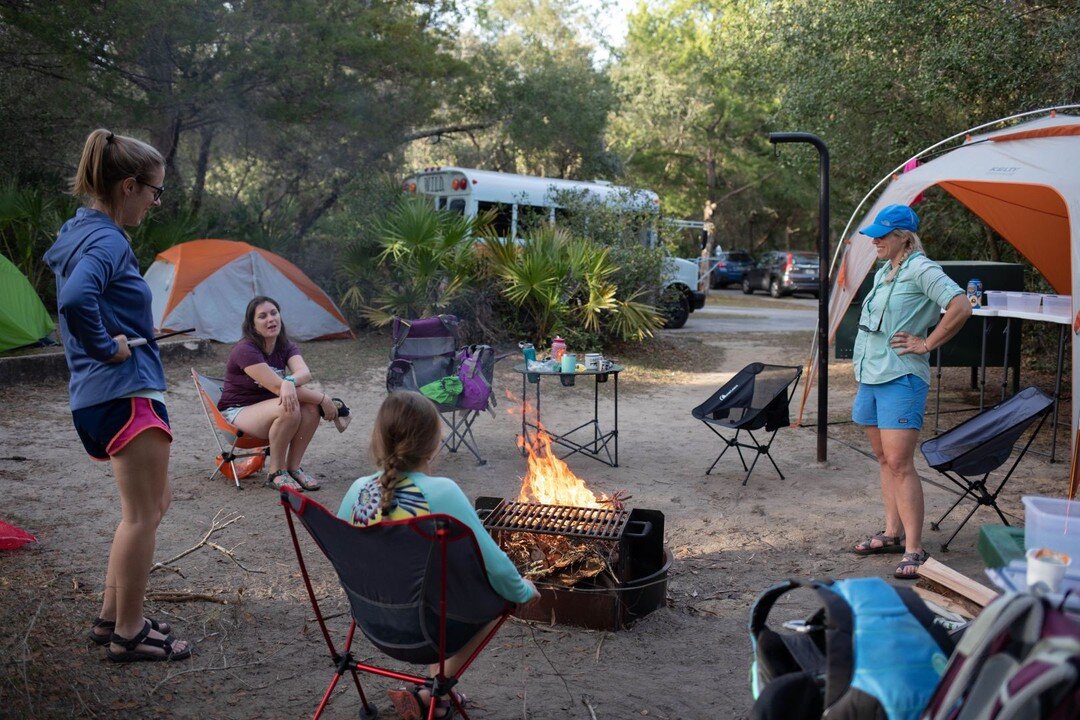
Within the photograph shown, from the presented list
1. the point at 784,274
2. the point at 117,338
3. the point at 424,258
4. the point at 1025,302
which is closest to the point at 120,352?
the point at 117,338

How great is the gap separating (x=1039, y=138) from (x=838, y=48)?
578cm

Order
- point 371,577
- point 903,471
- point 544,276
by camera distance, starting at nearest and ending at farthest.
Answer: point 371,577 < point 903,471 < point 544,276

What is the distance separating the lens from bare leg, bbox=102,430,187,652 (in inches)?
113

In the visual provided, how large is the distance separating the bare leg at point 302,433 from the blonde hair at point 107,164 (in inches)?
101

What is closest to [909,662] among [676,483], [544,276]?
[676,483]

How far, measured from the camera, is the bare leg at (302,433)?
210 inches

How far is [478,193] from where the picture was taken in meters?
13.3

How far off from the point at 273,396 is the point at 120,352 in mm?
2646

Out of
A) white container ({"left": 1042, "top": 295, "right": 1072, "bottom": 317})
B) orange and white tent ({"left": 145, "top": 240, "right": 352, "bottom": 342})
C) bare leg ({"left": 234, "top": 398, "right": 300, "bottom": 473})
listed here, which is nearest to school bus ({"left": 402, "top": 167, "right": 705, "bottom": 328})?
orange and white tent ({"left": 145, "top": 240, "right": 352, "bottom": 342})

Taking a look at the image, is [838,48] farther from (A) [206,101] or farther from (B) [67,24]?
(B) [67,24]

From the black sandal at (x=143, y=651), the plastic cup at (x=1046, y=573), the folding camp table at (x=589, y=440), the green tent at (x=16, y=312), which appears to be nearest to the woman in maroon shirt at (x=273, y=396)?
the folding camp table at (x=589, y=440)

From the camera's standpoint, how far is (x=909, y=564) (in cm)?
410

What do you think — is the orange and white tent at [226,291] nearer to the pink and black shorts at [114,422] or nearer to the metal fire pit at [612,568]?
the metal fire pit at [612,568]

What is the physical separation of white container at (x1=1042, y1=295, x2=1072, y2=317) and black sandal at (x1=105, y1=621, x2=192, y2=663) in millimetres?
6443
